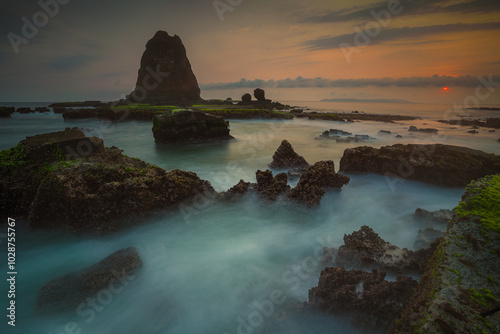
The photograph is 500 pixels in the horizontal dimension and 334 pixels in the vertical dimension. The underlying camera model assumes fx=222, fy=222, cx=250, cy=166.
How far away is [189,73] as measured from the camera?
3440 inches

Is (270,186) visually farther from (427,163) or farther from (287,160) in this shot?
(427,163)

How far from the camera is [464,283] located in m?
2.23

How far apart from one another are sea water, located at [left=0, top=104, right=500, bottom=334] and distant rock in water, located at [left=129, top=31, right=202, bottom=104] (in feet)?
259

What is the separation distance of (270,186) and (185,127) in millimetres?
11162

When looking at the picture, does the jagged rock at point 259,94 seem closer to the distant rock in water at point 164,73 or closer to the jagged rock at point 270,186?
the distant rock in water at point 164,73

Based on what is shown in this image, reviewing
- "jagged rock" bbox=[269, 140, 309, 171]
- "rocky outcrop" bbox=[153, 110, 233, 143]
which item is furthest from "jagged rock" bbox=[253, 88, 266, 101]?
"jagged rock" bbox=[269, 140, 309, 171]

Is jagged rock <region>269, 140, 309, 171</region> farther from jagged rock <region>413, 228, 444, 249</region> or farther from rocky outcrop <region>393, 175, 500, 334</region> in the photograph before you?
Result: rocky outcrop <region>393, 175, 500, 334</region>

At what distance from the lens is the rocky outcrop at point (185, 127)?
16.1 meters

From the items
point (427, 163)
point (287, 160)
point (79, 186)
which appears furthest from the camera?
point (287, 160)

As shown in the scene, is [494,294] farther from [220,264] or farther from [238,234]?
[238,234]

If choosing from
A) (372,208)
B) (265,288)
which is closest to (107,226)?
(265,288)

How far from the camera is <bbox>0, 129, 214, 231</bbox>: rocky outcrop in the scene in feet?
17.2

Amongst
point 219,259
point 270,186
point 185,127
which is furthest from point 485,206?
point 185,127

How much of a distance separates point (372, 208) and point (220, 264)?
5.09 metres
